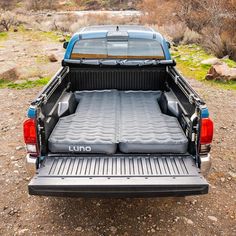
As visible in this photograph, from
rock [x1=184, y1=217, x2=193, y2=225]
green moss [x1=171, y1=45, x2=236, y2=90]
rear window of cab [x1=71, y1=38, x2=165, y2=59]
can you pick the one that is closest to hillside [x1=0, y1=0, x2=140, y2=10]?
green moss [x1=171, y1=45, x2=236, y2=90]

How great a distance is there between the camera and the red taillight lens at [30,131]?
332cm

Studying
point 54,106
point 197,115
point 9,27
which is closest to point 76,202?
point 54,106

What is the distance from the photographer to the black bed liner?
3.07m

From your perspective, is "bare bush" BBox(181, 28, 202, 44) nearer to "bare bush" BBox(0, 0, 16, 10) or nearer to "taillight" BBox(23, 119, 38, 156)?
"taillight" BBox(23, 119, 38, 156)

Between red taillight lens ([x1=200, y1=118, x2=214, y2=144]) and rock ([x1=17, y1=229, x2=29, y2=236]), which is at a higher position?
red taillight lens ([x1=200, y1=118, x2=214, y2=144])

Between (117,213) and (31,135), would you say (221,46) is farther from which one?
(31,135)

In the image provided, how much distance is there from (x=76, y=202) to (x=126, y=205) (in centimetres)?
62

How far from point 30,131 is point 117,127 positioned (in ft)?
3.92

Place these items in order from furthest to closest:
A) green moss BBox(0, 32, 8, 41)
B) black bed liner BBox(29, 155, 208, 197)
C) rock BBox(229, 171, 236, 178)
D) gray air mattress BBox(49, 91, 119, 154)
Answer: green moss BBox(0, 32, 8, 41) < rock BBox(229, 171, 236, 178) < gray air mattress BBox(49, 91, 119, 154) < black bed liner BBox(29, 155, 208, 197)

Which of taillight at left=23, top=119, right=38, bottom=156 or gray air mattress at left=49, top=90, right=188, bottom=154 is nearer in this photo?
taillight at left=23, top=119, right=38, bottom=156

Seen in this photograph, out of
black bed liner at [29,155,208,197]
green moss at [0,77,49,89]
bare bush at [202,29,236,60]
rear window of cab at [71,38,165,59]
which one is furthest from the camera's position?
bare bush at [202,29,236,60]

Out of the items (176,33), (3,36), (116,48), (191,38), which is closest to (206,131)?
(116,48)

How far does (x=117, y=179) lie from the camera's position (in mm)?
3143

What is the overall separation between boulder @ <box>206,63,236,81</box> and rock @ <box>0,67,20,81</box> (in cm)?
553
